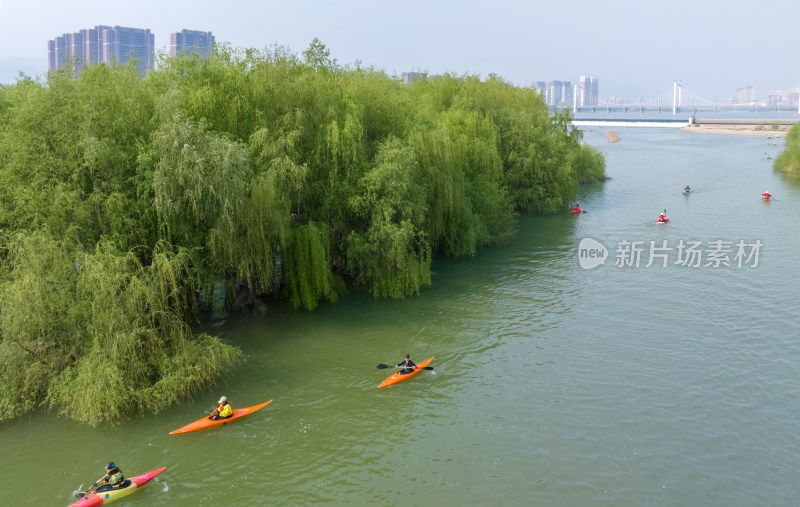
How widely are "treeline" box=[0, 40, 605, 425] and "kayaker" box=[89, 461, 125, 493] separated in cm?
234

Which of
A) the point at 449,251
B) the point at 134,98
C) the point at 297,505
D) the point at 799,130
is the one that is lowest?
the point at 297,505

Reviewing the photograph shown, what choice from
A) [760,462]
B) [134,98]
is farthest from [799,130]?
[134,98]

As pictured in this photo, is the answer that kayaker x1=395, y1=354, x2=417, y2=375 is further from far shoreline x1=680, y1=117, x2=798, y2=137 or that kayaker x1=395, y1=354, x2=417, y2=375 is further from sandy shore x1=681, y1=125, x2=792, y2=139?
far shoreline x1=680, y1=117, x2=798, y2=137

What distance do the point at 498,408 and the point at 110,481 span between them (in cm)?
979

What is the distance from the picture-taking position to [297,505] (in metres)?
12.9

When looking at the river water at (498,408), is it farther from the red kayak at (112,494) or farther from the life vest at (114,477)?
the life vest at (114,477)

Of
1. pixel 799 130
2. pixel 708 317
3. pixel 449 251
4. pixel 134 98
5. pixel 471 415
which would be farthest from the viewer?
pixel 799 130

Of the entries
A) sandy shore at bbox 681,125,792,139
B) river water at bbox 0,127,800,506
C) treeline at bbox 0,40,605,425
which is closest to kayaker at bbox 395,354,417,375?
river water at bbox 0,127,800,506

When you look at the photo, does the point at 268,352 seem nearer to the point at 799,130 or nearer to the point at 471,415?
the point at 471,415

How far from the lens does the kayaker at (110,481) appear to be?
1275 centimetres

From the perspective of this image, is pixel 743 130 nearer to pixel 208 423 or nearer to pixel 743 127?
pixel 743 127

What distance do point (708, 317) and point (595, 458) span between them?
11.5m

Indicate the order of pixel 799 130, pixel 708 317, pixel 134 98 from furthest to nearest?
pixel 799 130 < pixel 708 317 < pixel 134 98

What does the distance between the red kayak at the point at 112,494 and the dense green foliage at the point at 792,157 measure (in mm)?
68403
